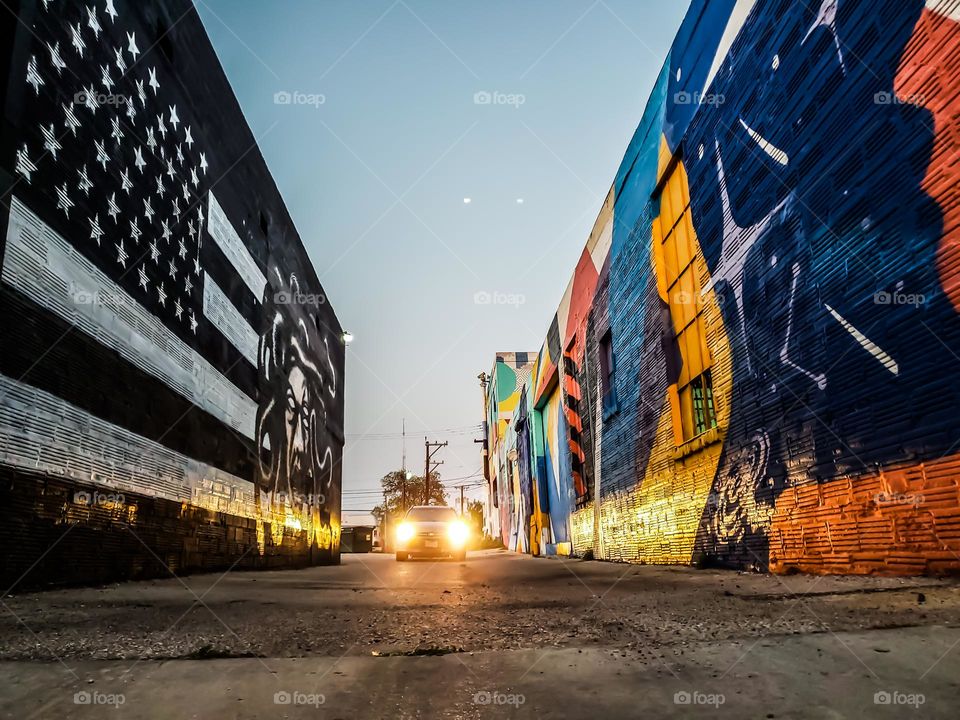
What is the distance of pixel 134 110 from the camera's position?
9.23 metres

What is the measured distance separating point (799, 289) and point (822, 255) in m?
0.48

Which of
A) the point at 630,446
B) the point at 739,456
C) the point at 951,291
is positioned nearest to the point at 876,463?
the point at 951,291

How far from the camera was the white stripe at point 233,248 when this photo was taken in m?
12.6

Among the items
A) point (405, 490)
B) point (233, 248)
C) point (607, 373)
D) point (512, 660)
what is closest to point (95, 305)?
point (233, 248)

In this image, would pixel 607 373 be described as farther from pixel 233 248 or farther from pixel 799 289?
pixel 233 248

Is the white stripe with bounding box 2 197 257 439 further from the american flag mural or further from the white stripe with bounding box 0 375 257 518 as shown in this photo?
the white stripe with bounding box 0 375 257 518

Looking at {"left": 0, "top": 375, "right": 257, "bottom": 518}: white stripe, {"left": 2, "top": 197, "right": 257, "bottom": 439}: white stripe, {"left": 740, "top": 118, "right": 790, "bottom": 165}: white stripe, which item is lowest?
{"left": 0, "top": 375, "right": 257, "bottom": 518}: white stripe

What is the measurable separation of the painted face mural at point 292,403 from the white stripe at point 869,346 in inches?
501

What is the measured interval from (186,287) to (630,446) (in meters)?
8.63

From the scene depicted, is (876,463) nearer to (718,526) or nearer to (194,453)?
(718,526)

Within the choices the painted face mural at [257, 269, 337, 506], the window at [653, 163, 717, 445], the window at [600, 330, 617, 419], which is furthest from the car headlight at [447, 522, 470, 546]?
the window at [653, 163, 717, 445]

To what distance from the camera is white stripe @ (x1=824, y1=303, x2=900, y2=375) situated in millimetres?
5121

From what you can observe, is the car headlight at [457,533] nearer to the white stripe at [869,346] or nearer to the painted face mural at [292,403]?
the painted face mural at [292,403]

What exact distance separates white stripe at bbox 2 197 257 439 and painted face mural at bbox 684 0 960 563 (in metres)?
7.84
